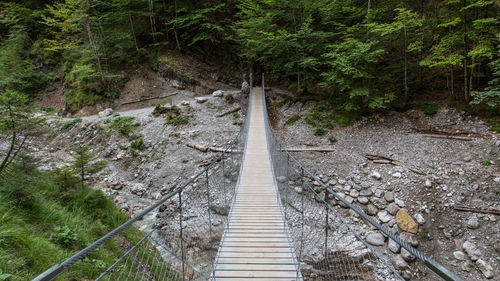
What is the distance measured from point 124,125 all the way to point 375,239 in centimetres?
927

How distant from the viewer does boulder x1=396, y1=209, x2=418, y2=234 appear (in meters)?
4.29

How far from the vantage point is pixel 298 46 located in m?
8.62

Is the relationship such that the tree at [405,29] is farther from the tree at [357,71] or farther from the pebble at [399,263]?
the pebble at [399,263]

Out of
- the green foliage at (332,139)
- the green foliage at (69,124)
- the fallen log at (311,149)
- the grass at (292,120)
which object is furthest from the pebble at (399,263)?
the green foliage at (69,124)

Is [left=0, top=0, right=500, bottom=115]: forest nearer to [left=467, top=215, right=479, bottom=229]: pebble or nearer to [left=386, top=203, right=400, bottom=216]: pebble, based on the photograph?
[left=467, top=215, right=479, bottom=229]: pebble

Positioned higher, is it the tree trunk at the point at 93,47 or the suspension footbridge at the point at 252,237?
the tree trunk at the point at 93,47

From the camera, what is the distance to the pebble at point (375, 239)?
417 cm

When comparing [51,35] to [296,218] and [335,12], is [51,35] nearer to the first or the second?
[335,12]

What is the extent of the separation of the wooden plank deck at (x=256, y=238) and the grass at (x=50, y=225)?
158cm

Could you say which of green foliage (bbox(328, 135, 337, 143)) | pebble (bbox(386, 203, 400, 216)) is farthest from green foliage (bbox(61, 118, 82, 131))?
pebble (bbox(386, 203, 400, 216))

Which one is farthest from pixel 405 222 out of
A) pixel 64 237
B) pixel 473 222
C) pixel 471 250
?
pixel 64 237

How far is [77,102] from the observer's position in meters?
11.1

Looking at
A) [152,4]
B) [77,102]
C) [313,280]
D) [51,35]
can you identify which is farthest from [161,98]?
[313,280]

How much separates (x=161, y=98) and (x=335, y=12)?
918cm
